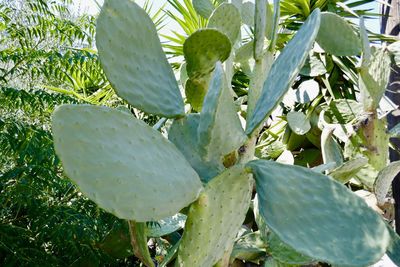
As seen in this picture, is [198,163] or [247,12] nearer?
[198,163]

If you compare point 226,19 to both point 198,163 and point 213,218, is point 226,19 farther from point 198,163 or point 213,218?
point 213,218

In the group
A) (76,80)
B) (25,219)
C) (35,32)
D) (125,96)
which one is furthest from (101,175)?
(76,80)

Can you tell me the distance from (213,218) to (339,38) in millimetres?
589

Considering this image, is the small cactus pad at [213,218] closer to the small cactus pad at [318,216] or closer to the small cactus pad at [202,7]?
the small cactus pad at [318,216]

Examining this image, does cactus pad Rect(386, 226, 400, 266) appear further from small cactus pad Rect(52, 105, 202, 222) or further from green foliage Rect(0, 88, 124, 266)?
green foliage Rect(0, 88, 124, 266)

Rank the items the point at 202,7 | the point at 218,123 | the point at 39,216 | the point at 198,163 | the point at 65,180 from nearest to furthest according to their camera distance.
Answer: the point at 218,123
the point at 198,163
the point at 202,7
the point at 39,216
the point at 65,180

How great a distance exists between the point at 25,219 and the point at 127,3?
1462mm

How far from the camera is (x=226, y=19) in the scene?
969 millimetres

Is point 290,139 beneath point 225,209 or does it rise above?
beneath

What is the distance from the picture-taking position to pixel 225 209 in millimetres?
745

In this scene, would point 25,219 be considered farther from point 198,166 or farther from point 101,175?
point 101,175

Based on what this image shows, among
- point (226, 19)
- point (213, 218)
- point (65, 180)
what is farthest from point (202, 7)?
point (65, 180)

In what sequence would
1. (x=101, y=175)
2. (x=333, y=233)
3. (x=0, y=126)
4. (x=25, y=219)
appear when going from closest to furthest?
(x=101, y=175), (x=333, y=233), (x=0, y=126), (x=25, y=219)

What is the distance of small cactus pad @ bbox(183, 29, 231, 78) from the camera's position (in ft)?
2.65
